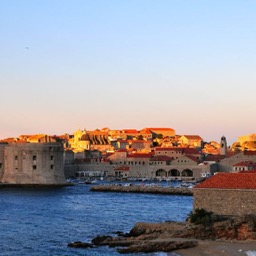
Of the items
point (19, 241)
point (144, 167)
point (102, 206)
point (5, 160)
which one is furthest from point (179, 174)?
point (19, 241)

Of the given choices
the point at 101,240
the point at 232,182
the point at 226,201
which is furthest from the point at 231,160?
the point at 101,240

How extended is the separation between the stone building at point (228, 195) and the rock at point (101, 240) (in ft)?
13.3

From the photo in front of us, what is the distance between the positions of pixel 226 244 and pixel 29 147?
41797mm

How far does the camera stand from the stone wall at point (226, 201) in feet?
95.4

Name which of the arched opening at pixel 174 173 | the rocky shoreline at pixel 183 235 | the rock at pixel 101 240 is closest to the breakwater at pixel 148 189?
the arched opening at pixel 174 173

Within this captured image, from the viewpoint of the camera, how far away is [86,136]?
152 metres

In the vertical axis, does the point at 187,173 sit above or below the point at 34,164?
below

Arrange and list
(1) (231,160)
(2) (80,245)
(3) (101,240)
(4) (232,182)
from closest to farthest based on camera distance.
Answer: (2) (80,245) → (3) (101,240) → (4) (232,182) → (1) (231,160)

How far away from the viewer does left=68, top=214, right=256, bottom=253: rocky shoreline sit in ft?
86.3

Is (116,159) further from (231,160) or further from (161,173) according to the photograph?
(231,160)

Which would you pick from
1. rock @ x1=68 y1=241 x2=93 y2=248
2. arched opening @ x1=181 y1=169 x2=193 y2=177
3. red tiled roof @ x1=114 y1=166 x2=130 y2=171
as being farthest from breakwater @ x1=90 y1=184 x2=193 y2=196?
rock @ x1=68 y1=241 x2=93 y2=248

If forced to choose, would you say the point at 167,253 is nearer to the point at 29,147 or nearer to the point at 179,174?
the point at 29,147

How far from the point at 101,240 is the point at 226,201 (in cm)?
550

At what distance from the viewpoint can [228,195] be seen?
2944 centimetres
